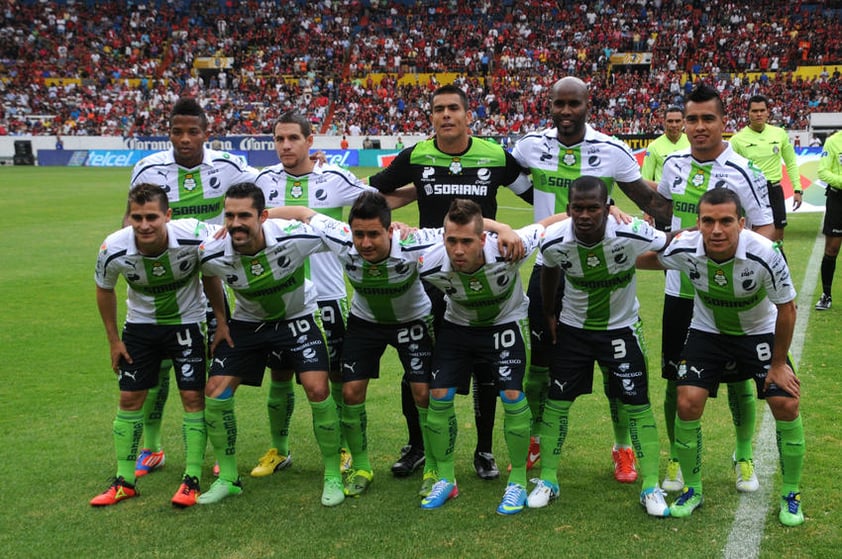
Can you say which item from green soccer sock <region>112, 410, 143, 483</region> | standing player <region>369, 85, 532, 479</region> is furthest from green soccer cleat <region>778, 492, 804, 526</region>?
green soccer sock <region>112, 410, 143, 483</region>

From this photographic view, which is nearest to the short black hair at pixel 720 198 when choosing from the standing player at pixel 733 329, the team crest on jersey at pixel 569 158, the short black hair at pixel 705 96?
the standing player at pixel 733 329

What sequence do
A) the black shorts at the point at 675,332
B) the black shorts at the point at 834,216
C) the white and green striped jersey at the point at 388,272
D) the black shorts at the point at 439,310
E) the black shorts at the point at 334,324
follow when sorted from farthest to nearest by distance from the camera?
the black shorts at the point at 834,216 < the black shorts at the point at 334,324 < the black shorts at the point at 439,310 < the black shorts at the point at 675,332 < the white and green striped jersey at the point at 388,272

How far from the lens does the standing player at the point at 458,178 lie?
223 inches

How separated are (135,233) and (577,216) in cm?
280

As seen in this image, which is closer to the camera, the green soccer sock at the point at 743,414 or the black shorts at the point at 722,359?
the black shorts at the point at 722,359

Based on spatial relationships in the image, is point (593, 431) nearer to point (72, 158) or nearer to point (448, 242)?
point (448, 242)

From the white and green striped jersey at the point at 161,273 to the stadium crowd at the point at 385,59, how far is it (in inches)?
1299

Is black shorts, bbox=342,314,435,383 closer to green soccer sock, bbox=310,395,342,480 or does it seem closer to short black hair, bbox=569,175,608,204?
green soccer sock, bbox=310,395,342,480

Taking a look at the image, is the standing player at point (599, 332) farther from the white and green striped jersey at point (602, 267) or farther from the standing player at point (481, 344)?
the standing player at point (481, 344)

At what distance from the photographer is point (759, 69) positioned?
1591 inches

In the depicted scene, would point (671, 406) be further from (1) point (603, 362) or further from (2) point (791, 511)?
(2) point (791, 511)

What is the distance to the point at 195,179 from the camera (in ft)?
20.7

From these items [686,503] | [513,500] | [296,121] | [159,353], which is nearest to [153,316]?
[159,353]

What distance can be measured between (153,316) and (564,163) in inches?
118
